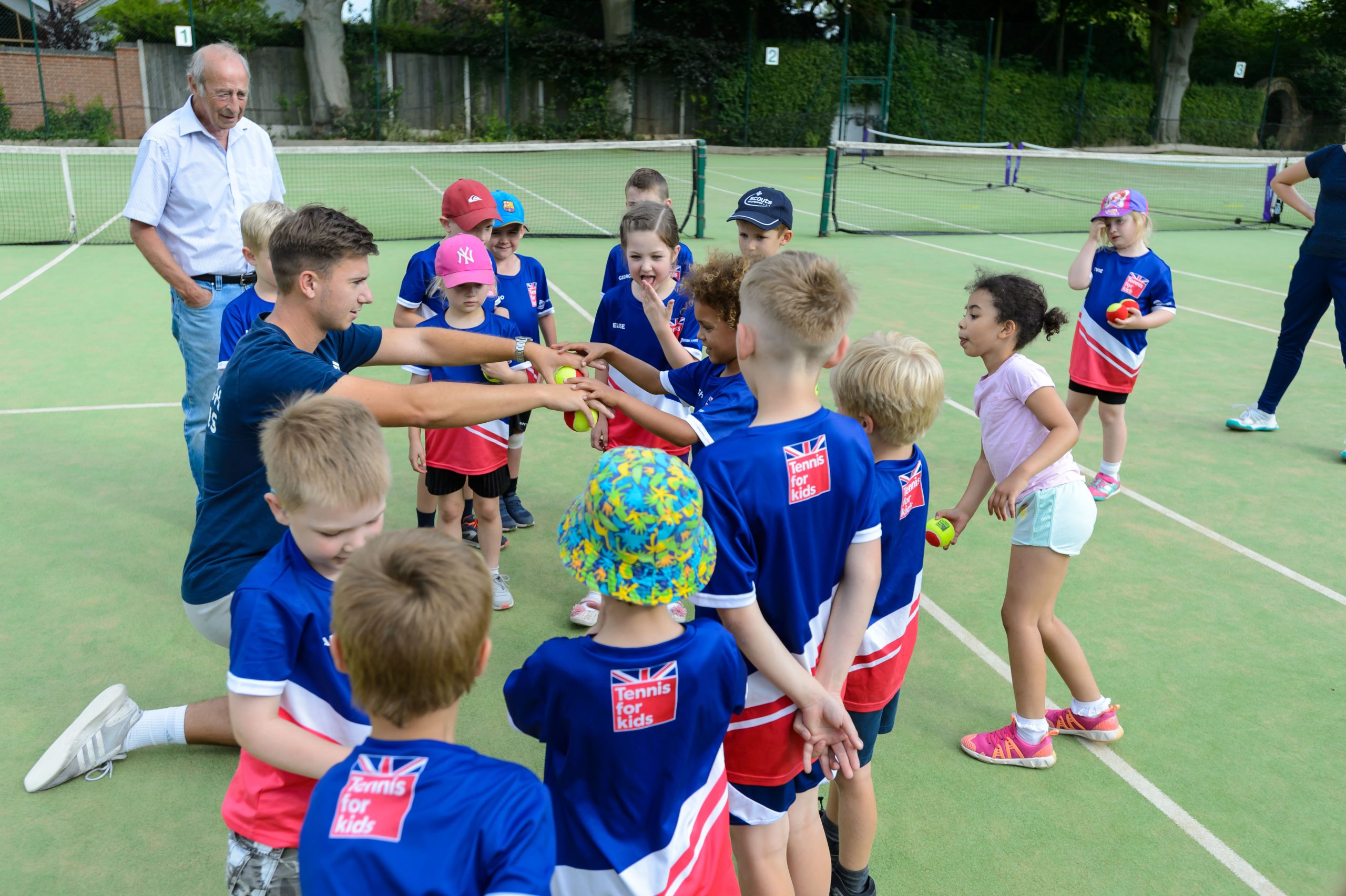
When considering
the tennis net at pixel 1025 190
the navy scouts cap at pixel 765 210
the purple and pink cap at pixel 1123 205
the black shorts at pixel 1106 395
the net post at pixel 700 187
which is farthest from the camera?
the tennis net at pixel 1025 190

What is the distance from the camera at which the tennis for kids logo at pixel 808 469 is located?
246 cm

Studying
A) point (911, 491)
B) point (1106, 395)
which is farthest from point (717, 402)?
point (1106, 395)

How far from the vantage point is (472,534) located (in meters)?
5.80

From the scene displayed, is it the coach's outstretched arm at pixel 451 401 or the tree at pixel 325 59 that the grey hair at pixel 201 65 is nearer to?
the coach's outstretched arm at pixel 451 401

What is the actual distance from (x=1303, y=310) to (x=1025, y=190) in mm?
15787

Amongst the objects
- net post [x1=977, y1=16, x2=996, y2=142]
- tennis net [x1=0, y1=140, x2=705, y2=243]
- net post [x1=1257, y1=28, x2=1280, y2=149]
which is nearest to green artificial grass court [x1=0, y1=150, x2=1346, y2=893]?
tennis net [x1=0, y1=140, x2=705, y2=243]

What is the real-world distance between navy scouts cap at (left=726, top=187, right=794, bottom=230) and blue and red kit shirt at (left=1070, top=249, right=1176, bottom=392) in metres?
2.79

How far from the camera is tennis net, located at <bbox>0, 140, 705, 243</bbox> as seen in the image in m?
14.9

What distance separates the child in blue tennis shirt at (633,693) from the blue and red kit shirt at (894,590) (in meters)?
0.89

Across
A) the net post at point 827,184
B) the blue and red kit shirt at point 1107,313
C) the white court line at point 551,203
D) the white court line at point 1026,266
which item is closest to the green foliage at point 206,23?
the white court line at point 551,203

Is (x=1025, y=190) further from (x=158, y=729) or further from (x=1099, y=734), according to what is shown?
(x=158, y=729)

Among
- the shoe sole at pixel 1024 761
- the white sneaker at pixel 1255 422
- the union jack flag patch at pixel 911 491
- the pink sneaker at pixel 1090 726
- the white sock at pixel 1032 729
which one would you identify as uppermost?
the union jack flag patch at pixel 911 491

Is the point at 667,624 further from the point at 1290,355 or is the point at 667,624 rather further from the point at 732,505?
the point at 1290,355

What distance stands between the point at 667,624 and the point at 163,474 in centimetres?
570
